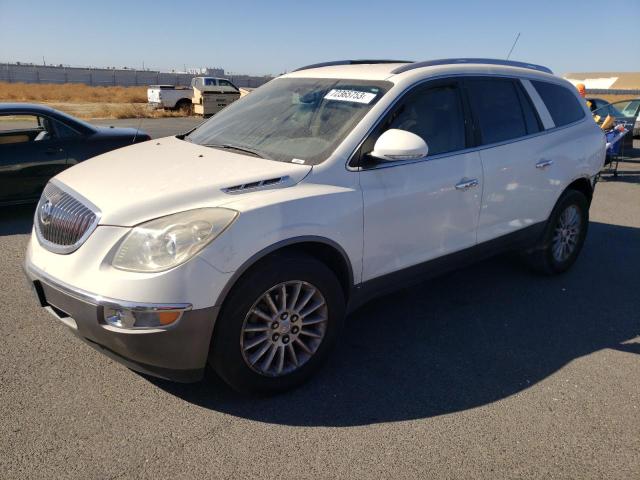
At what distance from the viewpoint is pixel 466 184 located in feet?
12.4

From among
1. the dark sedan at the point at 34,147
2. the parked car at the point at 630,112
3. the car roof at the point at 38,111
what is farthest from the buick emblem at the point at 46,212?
the parked car at the point at 630,112

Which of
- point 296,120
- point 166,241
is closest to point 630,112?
point 296,120

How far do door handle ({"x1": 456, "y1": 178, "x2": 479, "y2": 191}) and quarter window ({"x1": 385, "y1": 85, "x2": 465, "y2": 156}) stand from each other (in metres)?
0.25

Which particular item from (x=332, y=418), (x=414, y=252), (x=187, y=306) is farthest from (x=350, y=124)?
(x=332, y=418)

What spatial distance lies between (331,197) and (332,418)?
1.23 meters

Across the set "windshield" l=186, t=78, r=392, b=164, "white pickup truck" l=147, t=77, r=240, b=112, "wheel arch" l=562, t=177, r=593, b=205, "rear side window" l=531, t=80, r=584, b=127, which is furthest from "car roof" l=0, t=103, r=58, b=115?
"white pickup truck" l=147, t=77, r=240, b=112

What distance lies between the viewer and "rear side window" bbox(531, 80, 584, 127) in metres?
4.73

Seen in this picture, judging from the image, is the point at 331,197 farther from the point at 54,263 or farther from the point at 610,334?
the point at 610,334

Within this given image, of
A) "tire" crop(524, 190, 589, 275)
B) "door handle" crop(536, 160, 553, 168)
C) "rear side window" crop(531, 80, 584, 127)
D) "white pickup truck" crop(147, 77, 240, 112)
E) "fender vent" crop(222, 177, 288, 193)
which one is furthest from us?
"white pickup truck" crop(147, 77, 240, 112)

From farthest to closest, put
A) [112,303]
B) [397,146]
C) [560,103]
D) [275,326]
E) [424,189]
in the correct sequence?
1. [560,103]
2. [424,189]
3. [397,146]
4. [275,326]
5. [112,303]

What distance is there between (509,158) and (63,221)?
10.5 ft

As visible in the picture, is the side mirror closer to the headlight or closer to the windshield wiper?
the windshield wiper

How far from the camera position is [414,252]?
360 centimetres

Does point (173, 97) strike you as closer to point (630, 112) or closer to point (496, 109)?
point (630, 112)
